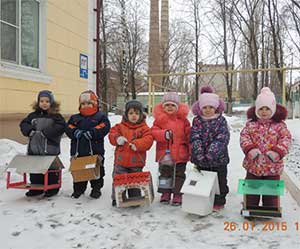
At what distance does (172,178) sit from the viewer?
3.99 m

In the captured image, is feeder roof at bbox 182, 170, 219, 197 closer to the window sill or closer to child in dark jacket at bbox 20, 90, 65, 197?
child in dark jacket at bbox 20, 90, 65, 197

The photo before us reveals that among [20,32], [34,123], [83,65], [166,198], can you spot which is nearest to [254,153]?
[166,198]

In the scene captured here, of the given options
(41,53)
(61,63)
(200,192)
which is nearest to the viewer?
(200,192)

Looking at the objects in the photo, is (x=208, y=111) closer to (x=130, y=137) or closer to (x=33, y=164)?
(x=130, y=137)

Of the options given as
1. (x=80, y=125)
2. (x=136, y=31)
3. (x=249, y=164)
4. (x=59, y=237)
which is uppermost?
(x=136, y=31)

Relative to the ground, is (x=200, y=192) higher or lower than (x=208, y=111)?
lower

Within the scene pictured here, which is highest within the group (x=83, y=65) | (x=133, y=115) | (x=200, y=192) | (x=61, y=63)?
(x=83, y=65)

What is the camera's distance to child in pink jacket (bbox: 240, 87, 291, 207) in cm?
341

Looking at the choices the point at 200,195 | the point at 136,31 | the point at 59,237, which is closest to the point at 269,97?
the point at 200,195

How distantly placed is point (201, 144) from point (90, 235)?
4.66 ft

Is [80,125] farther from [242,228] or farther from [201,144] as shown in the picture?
[242,228]

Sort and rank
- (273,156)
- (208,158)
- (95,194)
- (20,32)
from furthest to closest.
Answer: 1. (20,32)
2. (95,194)
3. (208,158)
4. (273,156)

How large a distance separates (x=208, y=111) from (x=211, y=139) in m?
0.30

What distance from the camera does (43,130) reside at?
409 cm
